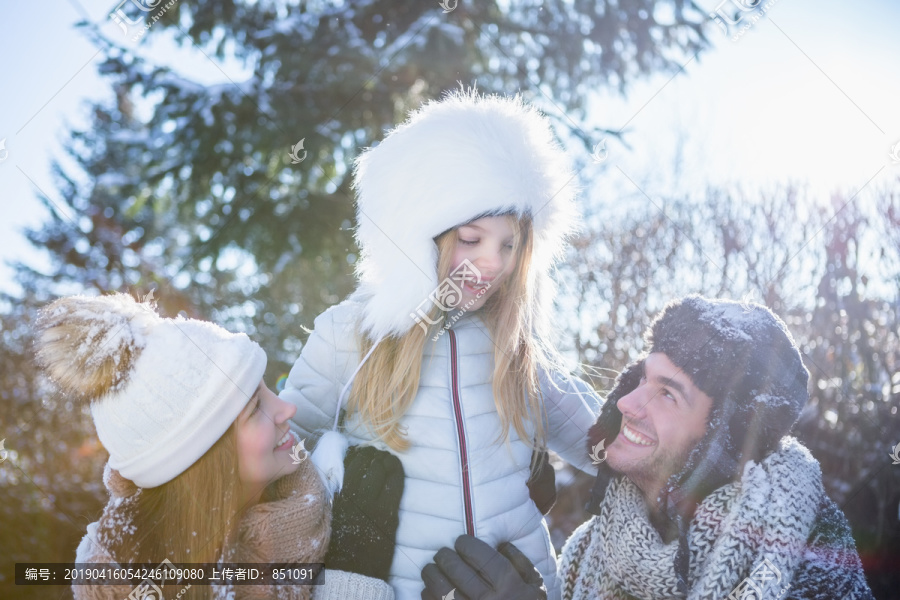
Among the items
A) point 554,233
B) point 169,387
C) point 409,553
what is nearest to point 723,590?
point 409,553

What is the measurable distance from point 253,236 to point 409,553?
2990 mm

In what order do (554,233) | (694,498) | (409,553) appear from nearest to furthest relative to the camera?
(694,498) → (409,553) → (554,233)

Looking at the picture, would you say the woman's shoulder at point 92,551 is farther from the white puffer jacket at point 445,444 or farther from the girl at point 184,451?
the white puffer jacket at point 445,444

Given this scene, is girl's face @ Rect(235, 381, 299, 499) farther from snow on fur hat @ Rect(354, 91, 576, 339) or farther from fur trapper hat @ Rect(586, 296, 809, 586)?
fur trapper hat @ Rect(586, 296, 809, 586)

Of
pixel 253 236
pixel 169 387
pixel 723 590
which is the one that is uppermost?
pixel 253 236

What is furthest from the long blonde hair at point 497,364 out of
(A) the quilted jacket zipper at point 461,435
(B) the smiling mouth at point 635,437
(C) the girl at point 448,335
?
(B) the smiling mouth at point 635,437

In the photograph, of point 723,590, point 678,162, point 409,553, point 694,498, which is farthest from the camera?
point 678,162

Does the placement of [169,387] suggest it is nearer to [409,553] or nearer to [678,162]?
[409,553]

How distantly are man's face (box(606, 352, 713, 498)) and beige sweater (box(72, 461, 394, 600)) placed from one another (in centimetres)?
88

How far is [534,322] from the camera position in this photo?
242 cm

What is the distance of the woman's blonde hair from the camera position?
5.69 feet

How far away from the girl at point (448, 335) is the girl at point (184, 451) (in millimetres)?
221

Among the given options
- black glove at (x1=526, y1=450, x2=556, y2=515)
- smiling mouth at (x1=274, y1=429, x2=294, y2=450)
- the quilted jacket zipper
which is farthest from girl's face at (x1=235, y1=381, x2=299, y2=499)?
black glove at (x1=526, y1=450, x2=556, y2=515)

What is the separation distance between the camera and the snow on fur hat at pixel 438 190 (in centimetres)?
209
